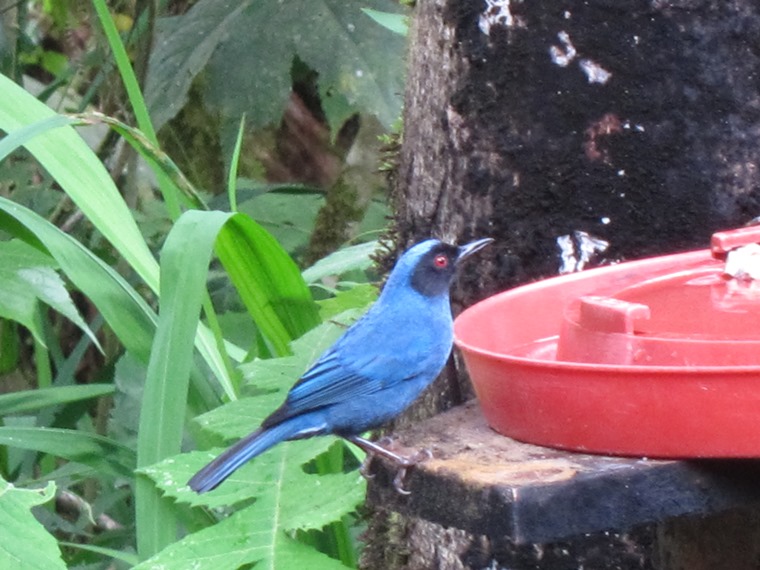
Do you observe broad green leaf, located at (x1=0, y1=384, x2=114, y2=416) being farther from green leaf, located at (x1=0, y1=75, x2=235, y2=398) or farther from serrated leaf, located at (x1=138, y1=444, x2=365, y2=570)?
serrated leaf, located at (x1=138, y1=444, x2=365, y2=570)

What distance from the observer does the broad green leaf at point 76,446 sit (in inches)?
102

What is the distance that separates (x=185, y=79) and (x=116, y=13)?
2.46 meters

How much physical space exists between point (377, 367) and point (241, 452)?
455mm

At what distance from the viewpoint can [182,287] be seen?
2.41 metres

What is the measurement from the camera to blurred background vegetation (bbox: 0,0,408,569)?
2371 millimetres

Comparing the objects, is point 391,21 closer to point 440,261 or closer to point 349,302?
point 349,302

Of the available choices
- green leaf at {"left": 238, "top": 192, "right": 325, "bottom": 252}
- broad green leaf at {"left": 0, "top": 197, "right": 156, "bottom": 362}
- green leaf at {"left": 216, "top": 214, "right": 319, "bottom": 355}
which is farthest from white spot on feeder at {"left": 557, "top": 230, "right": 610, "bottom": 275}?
green leaf at {"left": 238, "top": 192, "right": 325, "bottom": 252}

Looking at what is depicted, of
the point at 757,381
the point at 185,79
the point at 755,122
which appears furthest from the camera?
the point at 185,79

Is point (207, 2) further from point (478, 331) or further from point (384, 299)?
point (478, 331)

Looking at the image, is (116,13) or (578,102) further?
(116,13)

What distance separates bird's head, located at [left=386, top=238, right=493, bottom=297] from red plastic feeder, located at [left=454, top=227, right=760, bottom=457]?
1.50 feet

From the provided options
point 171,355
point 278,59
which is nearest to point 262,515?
point 171,355

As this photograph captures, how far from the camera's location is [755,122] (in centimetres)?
223

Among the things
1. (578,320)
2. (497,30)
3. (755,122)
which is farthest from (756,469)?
(497,30)
